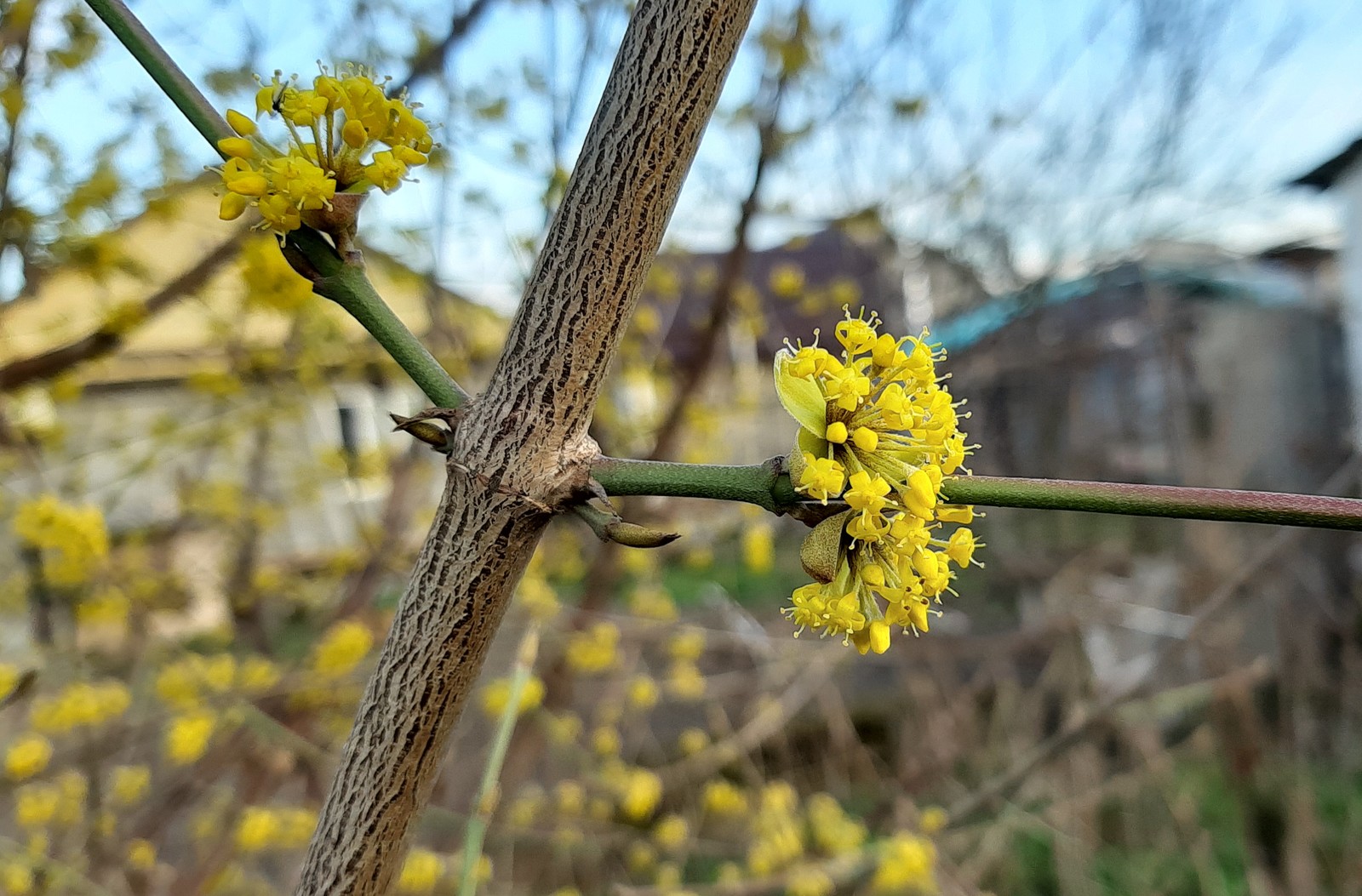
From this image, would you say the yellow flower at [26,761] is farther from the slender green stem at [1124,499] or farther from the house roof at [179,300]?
the slender green stem at [1124,499]

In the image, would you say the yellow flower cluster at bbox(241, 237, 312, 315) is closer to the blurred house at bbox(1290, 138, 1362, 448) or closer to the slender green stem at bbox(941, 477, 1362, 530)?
the slender green stem at bbox(941, 477, 1362, 530)

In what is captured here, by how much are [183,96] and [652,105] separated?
30cm

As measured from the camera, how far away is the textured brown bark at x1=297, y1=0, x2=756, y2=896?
519 mm

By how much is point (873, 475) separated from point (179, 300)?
189 cm

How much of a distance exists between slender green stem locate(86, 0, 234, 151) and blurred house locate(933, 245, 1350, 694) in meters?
4.21

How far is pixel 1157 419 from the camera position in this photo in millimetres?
5613

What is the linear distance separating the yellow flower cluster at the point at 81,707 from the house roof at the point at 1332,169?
676cm

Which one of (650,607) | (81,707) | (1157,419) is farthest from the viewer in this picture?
(1157,419)

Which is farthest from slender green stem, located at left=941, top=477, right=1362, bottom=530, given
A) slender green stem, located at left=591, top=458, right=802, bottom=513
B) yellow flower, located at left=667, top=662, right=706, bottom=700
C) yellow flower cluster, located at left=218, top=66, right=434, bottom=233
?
yellow flower, located at left=667, top=662, right=706, bottom=700

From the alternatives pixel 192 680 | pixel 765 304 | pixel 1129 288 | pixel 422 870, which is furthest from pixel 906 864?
pixel 1129 288

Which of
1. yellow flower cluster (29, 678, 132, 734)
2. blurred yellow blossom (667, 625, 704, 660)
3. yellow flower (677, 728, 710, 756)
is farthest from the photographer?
yellow flower (677, 728, 710, 756)

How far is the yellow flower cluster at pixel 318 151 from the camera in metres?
0.55

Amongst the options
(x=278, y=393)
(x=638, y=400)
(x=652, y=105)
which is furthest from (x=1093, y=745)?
(x=652, y=105)

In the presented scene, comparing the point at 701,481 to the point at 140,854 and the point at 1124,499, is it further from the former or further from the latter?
the point at 140,854
